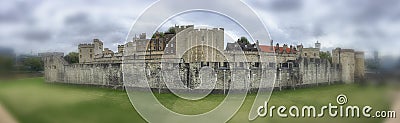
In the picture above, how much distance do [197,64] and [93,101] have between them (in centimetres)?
237

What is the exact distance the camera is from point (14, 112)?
6918mm

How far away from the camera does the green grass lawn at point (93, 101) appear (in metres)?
6.46

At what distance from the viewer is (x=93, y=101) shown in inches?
322

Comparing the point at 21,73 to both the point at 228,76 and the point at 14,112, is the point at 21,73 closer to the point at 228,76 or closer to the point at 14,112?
the point at 14,112

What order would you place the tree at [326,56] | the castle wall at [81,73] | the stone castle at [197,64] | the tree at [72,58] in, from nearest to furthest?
1. the stone castle at [197,64]
2. the tree at [326,56]
3. the castle wall at [81,73]
4. the tree at [72,58]

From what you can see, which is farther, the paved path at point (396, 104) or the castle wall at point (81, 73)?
the castle wall at point (81, 73)

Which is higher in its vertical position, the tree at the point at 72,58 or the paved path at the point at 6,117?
the tree at the point at 72,58

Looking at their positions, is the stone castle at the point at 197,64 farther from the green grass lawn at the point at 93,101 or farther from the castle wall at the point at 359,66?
the green grass lawn at the point at 93,101

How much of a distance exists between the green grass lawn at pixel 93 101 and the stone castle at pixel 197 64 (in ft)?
1.13

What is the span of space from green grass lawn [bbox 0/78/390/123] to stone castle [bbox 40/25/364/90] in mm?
344

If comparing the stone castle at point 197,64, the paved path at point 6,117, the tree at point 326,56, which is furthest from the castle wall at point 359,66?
the paved path at point 6,117

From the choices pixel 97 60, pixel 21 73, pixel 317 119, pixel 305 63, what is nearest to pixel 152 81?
pixel 97 60

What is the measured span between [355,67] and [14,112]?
5.92 m

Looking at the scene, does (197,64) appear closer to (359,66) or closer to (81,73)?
(81,73)
